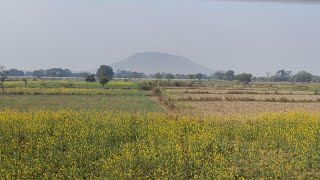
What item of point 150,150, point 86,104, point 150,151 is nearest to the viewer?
point 150,151

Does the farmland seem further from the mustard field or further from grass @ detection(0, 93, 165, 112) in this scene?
grass @ detection(0, 93, 165, 112)

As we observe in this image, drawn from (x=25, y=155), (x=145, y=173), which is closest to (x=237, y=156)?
(x=145, y=173)

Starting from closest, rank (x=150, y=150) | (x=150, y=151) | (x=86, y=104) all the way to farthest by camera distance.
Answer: (x=150, y=151), (x=150, y=150), (x=86, y=104)

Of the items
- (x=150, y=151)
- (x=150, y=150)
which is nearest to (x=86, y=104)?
(x=150, y=150)

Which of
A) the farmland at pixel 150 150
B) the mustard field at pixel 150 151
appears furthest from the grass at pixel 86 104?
the mustard field at pixel 150 151

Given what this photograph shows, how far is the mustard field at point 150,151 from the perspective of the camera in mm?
8688

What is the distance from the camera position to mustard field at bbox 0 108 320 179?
8.69 meters

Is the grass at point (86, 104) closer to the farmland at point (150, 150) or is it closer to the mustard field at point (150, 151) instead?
the farmland at point (150, 150)

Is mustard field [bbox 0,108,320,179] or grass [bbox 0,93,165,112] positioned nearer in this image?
mustard field [bbox 0,108,320,179]

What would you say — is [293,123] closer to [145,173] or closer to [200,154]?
[200,154]

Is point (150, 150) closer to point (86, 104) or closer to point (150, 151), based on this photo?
point (150, 151)

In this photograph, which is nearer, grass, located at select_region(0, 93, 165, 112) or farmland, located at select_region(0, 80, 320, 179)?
farmland, located at select_region(0, 80, 320, 179)

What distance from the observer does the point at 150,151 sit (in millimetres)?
10227

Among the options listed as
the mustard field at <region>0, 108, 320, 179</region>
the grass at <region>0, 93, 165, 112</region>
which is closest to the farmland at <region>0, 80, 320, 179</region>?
the mustard field at <region>0, 108, 320, 179</region>
